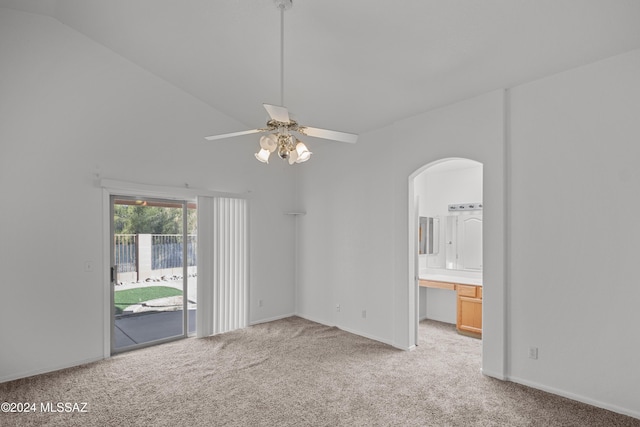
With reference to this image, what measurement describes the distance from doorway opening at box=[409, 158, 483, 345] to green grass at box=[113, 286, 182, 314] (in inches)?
153

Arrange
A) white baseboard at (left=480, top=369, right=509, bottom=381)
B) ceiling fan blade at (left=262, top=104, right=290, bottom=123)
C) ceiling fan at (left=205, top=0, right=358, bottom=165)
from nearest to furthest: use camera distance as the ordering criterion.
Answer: ceiling fan blade at (left=262, top=104, right=290, bottom=123), ceiling fan at (left=205, top=0, right=358, bottom=165), white baseboard at (left=480, top=369, right=509, bottom=381)

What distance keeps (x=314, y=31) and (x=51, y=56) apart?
307 centimetres

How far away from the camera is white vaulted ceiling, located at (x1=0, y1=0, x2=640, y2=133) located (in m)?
2.58

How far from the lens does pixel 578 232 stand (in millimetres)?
3023

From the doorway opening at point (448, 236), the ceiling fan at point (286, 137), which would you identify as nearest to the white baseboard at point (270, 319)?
the doorway opening at point (448, 236)

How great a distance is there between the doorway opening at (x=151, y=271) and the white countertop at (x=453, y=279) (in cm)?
377

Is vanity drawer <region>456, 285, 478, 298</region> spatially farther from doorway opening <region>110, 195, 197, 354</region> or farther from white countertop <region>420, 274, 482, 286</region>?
doorway opening <region>110, 195, 197, 354</region>

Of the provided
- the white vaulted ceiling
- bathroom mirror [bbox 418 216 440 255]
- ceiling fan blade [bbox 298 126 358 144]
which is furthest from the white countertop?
ceiling fan blade [bbox 298 126 358 144]

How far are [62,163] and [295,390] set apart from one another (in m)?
3.61

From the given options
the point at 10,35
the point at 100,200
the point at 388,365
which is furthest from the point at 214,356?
the point at 10,35

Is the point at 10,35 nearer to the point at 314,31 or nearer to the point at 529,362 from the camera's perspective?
the point at 314,31

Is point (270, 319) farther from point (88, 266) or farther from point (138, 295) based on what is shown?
point (88, 266)

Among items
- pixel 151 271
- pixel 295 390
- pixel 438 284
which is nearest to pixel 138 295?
pixel 151 271

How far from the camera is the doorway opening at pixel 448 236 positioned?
5.43 metres
